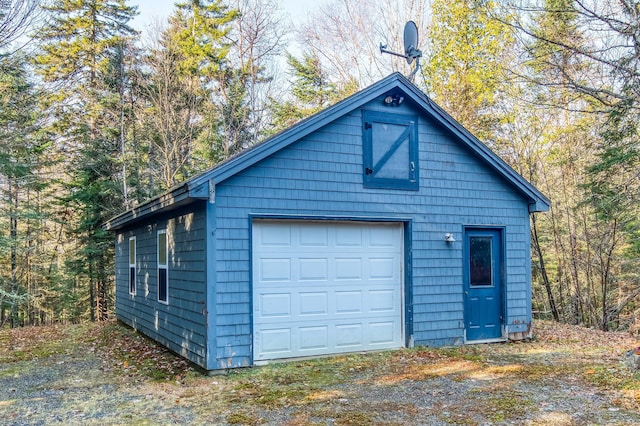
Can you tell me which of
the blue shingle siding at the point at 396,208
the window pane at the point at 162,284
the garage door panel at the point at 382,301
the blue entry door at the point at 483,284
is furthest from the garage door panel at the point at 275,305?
the blue entry door at the point at 483,284

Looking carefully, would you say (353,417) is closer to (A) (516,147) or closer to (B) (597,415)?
(B) (597,415)

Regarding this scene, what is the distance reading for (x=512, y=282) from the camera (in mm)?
9211

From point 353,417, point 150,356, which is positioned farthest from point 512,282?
point 150,356

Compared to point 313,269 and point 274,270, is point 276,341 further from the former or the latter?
point 313,269

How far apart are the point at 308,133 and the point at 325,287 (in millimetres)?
2438

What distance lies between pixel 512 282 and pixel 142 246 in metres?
7.65

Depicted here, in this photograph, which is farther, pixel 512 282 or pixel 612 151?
pixel 612 151

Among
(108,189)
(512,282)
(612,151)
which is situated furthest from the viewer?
(108,189)

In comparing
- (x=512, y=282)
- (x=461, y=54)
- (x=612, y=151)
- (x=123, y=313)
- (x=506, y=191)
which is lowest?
(x=123, y=313)

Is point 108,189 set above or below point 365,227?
above

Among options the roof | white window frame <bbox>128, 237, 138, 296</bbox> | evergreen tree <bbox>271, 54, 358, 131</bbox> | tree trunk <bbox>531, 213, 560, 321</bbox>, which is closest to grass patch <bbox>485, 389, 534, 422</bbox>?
the roof

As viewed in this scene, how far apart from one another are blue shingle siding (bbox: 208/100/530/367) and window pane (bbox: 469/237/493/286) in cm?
33

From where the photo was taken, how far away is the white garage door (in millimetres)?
7383

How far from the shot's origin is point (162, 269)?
30.0 ft
